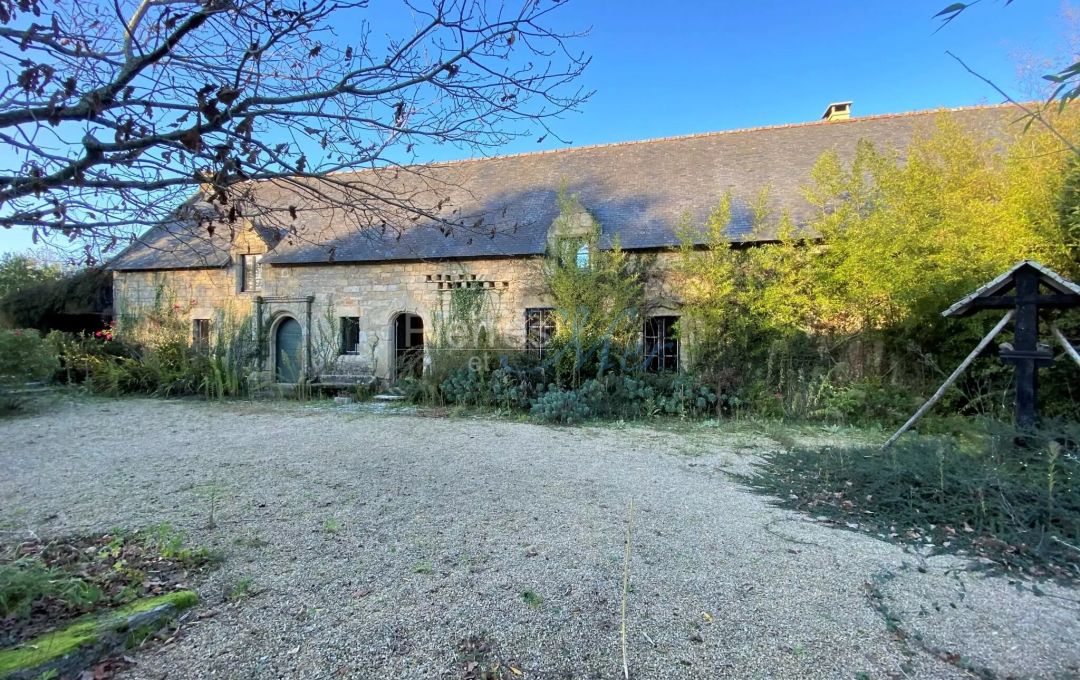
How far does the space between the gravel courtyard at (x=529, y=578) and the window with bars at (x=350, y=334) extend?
7.03 meters

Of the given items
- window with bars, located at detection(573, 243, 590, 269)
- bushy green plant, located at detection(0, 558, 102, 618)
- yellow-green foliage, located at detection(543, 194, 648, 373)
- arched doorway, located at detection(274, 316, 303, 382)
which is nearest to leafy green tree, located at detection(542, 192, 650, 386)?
yellow-green foliage, located at detection(543, 194, 648, 373)

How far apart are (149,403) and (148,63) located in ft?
34.5

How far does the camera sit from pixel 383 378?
12.0 m

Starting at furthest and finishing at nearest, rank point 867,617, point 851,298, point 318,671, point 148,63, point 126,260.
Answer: point 126,260 < point 851,298 < point 867,617 < point 318,671 < point 148,63

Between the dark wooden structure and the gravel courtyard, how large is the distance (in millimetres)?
2491

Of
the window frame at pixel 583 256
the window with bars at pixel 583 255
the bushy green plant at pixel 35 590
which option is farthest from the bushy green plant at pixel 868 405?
the bushy green plant at pixel 35 590

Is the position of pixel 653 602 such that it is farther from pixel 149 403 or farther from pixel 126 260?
pixel 126 260

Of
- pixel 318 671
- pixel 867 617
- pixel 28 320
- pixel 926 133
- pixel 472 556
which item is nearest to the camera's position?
pixel 318 671

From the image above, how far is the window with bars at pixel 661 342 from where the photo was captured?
10.5 m

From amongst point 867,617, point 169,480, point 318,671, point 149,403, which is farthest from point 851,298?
point 149,403

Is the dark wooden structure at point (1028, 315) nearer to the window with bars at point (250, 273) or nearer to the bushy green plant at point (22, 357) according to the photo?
the bushy green plant at point (22, 357)

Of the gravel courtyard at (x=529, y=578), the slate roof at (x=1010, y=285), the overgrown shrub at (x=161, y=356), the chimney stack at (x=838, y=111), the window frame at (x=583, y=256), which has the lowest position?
the gravel courtyard at (x=529, y=578)

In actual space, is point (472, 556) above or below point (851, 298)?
below

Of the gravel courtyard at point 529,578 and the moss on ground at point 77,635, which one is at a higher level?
the moss on ground at point 77,635
